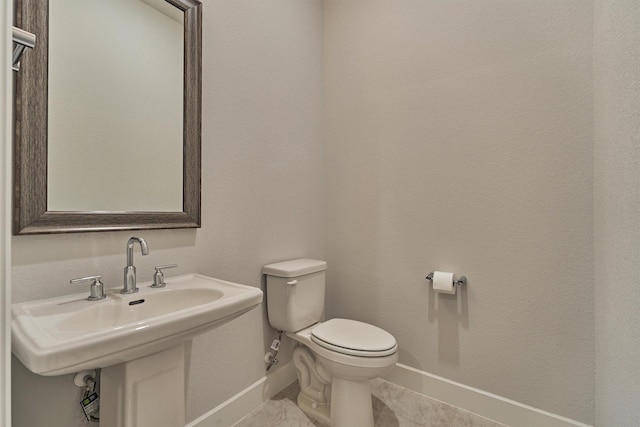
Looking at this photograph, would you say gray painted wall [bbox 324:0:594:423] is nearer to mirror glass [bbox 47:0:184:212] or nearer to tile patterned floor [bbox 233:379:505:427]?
tile patterned floor [bbox 233:379:505:427]

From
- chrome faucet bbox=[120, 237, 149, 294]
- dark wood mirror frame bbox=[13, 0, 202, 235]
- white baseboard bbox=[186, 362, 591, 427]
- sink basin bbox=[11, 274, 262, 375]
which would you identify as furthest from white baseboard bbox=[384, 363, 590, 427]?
dark wood mirror frame bbox=[13, 0, 202, 235]

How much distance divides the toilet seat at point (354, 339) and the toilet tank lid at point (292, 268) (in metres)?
0.31

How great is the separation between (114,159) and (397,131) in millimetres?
1501

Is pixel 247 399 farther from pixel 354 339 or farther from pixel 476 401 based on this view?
pixel 476 401

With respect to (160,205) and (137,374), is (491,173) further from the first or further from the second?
(137,374)

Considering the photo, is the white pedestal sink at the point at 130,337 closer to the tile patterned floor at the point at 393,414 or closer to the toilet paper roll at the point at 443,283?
the tile patterned floor at the point at 393,414

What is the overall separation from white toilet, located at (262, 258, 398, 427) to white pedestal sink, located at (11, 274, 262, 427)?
0.52m

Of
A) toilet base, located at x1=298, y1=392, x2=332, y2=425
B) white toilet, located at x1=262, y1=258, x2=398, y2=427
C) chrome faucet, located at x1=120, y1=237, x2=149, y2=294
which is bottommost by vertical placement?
toilet base, located at x1=298, y1=392, x2=332, y2=425

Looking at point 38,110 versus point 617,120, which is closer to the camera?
point 38,110

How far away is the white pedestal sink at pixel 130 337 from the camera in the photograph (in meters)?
0.66

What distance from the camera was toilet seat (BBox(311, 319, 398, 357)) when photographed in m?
1.34

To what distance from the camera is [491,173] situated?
158 centimetres

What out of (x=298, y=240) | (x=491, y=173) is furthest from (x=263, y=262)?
(x=491, y=173)

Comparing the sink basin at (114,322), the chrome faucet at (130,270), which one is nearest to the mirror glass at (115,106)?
the chrome faucet at (130,270)
